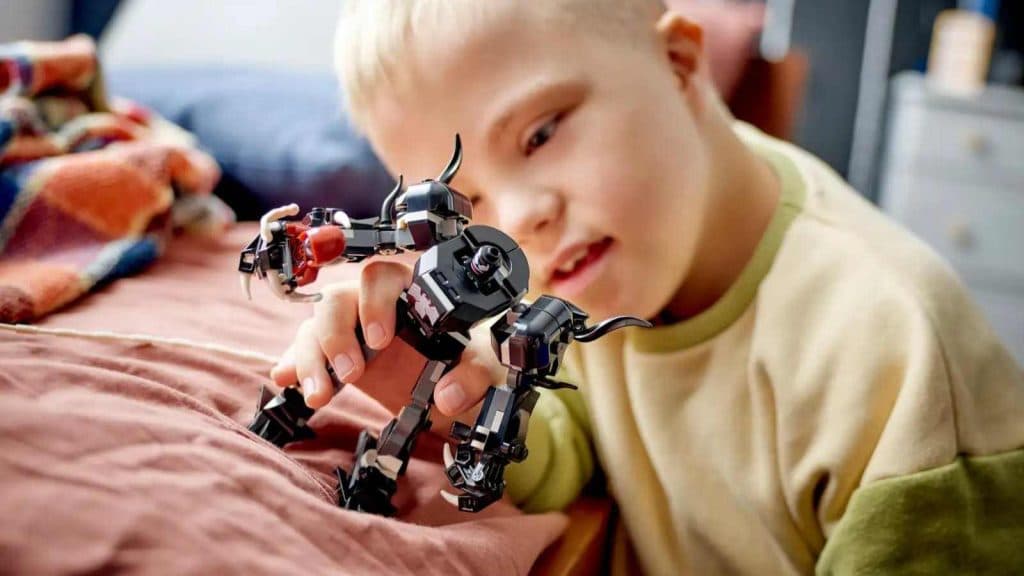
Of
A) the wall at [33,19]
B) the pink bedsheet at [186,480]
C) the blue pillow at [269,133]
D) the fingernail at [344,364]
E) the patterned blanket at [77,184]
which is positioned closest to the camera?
the pink bedsheet at [186,480]

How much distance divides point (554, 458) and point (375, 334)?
26 cm

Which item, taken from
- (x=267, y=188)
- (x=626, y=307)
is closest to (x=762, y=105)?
(x=267, y=188)

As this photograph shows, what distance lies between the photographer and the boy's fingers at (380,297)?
0.38 m

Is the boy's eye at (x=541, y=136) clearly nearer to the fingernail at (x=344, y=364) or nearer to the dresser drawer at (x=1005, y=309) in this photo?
the fingernail at (x=344, y=364)

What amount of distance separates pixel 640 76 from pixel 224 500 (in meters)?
0.34

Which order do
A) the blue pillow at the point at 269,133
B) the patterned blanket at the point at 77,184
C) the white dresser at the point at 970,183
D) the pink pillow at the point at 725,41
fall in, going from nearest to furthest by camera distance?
1. the patterned blanket at the point at 77,184
2. the blue pillow at the point at 269,133
3. the pink pillow at the point at 725,41
4. the white dresser at the point at 970,183

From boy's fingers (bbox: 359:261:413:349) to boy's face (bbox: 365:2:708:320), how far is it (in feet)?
0.23

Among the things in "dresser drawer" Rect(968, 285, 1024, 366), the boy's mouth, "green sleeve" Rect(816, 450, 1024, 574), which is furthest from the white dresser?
the boy's mouth

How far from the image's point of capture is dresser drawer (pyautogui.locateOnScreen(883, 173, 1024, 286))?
1713 mm

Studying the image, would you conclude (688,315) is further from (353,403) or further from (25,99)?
(25,99)

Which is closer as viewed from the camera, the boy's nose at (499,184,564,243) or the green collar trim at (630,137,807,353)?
the boy's nose at (499,184,564,243)

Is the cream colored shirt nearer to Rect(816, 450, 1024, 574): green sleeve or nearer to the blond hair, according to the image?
Rect(816, 450, 1024, 574): green sleeve

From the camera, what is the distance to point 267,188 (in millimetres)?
956

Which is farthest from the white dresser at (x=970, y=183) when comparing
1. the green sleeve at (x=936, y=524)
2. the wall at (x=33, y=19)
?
the wall at (x=33, y=19)
